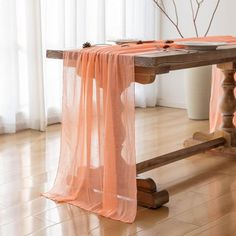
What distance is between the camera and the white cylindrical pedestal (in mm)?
4543

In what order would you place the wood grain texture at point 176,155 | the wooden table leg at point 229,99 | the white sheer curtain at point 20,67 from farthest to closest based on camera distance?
the white sheer curtain at point 20,67 → the wooden table leg at point 229,99 → the wood grain texture at point 176,155

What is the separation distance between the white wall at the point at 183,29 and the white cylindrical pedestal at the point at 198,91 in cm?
54

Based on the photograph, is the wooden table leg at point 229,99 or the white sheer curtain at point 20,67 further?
the white sheer curtain at point 20,67

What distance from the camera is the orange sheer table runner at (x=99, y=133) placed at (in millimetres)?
2354

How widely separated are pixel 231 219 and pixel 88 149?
75 centimetres

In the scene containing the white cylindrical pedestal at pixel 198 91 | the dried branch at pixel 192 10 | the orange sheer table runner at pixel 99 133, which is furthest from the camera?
the dried branch at pixel 192 10

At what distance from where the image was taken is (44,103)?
4160mm

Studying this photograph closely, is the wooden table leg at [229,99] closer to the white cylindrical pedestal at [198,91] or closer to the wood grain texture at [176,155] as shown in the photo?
the wood grain texture at [176,155]

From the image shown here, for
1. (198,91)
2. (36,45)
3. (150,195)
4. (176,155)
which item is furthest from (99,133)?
(198,91)

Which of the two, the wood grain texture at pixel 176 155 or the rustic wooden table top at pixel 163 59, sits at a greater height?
the rustic wooden table top at pixel 163 59

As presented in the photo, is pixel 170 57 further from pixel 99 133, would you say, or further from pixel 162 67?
pixel 99 133

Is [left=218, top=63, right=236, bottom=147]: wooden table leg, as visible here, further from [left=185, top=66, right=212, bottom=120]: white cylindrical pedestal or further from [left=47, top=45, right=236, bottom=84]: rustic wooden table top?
[left=185, top=66, right=212, bottom=120]: white cylindrical pedestal

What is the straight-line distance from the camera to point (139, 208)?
2.46 meters

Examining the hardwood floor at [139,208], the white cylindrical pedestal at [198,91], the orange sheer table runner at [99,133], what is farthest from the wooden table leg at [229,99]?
the white cylindrical pedestal at [198,91]
